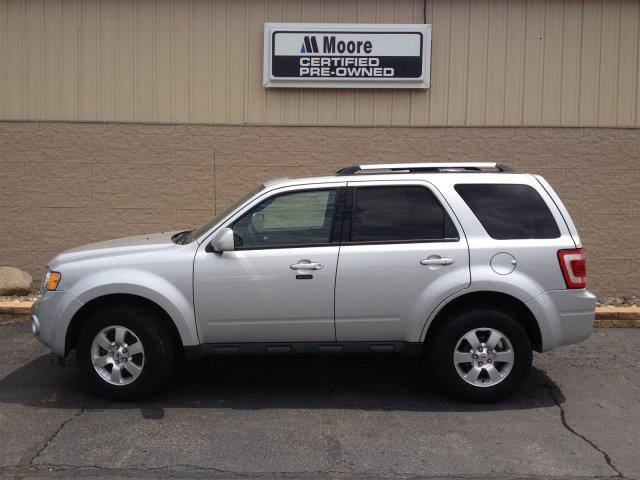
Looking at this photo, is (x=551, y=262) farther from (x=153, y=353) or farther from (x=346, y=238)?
(x=153, y=353)

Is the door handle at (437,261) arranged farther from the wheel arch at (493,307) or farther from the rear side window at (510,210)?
the rear side window at (510,210)

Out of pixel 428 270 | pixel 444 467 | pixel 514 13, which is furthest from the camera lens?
pixel 514 13

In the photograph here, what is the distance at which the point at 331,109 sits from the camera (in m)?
9.92

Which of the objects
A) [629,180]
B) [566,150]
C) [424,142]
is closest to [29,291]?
[424,142]

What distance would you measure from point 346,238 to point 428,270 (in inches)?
27.4

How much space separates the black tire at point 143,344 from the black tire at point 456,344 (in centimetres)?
214

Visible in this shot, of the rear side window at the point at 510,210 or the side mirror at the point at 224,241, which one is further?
the rear side window at the point at 510,210

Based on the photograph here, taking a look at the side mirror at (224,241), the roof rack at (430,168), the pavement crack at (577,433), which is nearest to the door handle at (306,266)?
the side mirror at (224,241)

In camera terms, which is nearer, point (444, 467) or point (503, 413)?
point (444, 467)

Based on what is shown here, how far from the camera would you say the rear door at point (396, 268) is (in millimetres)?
6070

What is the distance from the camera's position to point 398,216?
6.28 metres

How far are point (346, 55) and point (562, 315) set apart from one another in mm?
4905

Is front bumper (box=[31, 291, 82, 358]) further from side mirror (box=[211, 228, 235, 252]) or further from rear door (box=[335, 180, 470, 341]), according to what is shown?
rear door (box=[335, 180, 470, 341])

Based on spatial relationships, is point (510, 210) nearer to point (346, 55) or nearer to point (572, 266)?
point (572, 266)
